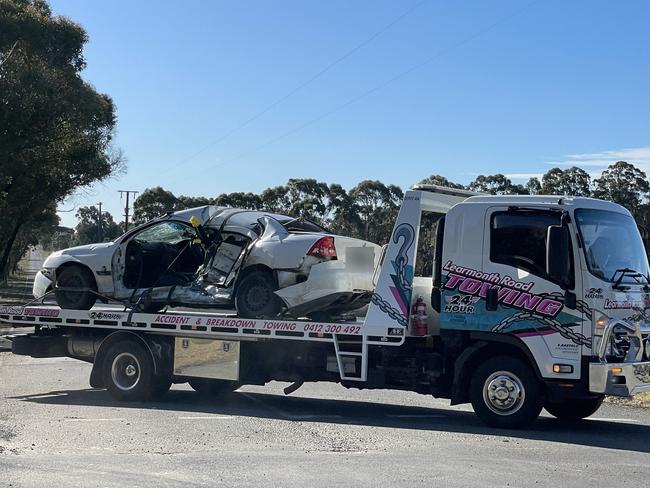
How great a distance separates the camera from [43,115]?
2297 centimetres

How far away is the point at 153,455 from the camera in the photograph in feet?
24.9

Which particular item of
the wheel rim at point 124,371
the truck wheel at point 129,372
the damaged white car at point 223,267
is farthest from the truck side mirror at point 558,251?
the wheel rim at point 124,371

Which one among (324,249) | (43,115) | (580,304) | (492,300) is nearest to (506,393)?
(492,300)

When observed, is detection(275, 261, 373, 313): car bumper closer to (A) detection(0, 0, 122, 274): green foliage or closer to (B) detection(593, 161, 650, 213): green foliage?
(A) detection(0, 0, 122, 274): green foliage

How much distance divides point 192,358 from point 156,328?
72 cm

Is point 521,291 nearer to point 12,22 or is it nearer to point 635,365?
point 635,365

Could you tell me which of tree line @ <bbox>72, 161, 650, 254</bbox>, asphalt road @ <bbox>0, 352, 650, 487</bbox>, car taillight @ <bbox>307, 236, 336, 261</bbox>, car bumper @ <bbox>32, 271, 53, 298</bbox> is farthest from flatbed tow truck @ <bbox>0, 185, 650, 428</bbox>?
tree line @ <bbox>72, 161, 650, 254</bbox>

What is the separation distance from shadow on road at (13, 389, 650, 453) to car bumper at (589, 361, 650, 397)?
1.98 feet

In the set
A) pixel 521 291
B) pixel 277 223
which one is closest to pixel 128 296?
pixel 277 223

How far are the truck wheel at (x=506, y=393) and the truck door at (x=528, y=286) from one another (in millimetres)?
329

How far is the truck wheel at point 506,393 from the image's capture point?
896cm

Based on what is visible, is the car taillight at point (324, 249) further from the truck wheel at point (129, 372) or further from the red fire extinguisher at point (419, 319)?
the truck wheel at point (129, 372)

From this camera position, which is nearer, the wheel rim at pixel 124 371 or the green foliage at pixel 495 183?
the wheel rim at pixel 124 371

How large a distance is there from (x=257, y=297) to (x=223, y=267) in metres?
0.83
